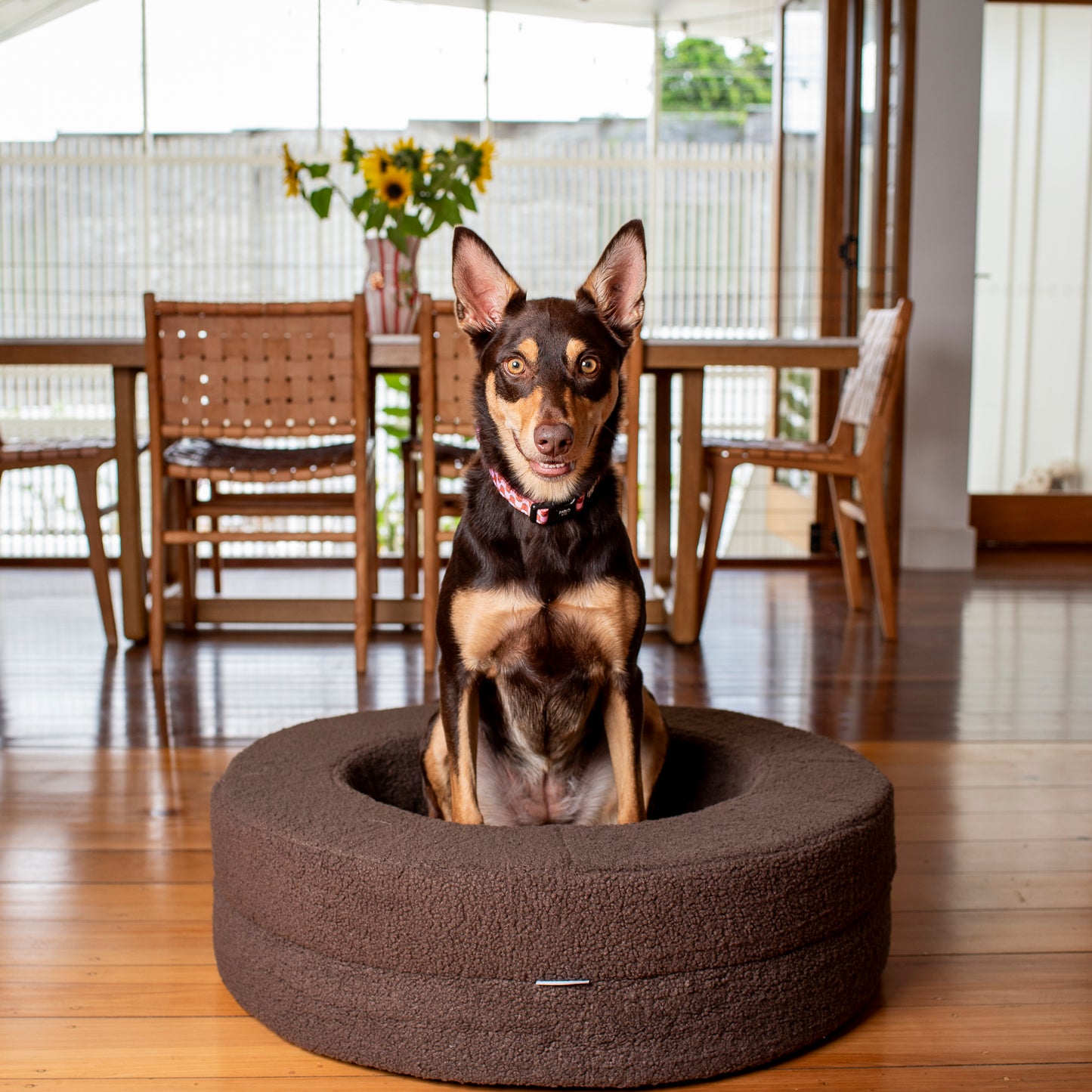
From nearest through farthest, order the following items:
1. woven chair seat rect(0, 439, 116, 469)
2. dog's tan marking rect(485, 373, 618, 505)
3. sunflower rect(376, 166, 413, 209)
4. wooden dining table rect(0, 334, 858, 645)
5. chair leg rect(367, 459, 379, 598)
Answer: dog's tan marking rect(485, 373, 618, 505), wooden dining table rect(0, 334, 858, 645), woven chair seat rect(0, 439, 116, 469), chair leg rect(367, 459, 379, 598), sunflower rect(376, 166, 413, 209)

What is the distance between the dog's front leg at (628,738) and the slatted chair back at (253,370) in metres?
2.08

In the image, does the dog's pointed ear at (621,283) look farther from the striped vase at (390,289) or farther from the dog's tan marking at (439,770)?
the striped vase at (390,289)

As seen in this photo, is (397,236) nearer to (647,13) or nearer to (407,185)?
(407,185)

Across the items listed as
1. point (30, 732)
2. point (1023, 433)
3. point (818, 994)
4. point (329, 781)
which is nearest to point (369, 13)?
point (1023, 433)

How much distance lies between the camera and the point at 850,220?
568 centimetres

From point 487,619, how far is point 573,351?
1.30 feet

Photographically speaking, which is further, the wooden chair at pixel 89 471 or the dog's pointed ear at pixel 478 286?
→ the wooden chair at pixel 89 471

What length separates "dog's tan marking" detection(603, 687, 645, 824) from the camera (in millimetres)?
1749

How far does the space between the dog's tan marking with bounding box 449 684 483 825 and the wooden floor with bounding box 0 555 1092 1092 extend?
366 mm

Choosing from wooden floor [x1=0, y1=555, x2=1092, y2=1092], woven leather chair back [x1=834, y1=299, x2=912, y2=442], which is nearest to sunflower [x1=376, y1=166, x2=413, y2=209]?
wooden floor [x1=0, y1=555, x2=1092, y2=1092]

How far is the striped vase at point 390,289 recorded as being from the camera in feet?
13.7

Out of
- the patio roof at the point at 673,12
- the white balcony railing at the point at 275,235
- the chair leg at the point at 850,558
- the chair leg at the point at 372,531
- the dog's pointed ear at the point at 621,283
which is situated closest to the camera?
the dog's pointed ear at the point at 621,283

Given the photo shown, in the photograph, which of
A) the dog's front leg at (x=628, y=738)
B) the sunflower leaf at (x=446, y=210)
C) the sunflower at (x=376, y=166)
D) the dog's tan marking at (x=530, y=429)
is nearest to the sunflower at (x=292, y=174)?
the sunflower at (x=376, y=166)

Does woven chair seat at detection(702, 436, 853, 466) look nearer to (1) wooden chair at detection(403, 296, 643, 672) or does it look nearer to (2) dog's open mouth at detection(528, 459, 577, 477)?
(1) wooden chair at detection(403, 296, 643, 672)
